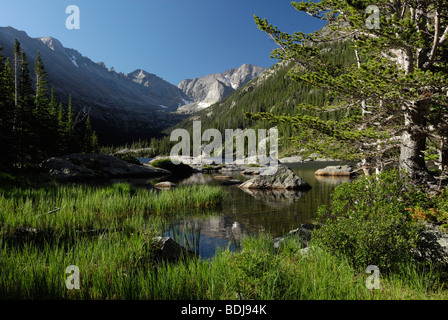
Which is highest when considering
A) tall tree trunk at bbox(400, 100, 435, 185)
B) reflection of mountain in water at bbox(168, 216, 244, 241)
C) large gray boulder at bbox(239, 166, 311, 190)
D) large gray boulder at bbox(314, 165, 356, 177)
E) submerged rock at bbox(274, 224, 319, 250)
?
tall tree trunk at bbox(400, 100, 435, 185)

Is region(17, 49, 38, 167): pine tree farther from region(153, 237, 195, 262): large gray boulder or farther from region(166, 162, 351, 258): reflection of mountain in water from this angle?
region(153, 237, 195, 262): large gray boulder

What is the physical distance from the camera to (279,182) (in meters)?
25.1

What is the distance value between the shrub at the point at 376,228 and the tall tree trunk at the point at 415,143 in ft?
7.38

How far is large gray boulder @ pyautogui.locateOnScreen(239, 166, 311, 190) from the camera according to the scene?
2423 centimetres

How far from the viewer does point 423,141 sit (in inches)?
351

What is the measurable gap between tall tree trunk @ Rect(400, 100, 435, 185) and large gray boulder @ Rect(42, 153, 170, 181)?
31.3 meters

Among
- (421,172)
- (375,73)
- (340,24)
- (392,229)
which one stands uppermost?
(340,24)

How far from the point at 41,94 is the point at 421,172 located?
50.1 meters

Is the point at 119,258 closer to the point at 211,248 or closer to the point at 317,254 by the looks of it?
the point at 211,248

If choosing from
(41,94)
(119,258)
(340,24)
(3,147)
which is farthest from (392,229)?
(41,94)

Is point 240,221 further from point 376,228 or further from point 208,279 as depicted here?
point 208,279

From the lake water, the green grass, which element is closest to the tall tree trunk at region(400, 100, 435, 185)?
the green grass

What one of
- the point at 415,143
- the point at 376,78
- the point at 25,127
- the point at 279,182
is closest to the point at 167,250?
the point at 376,78

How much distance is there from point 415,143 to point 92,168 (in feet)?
119
